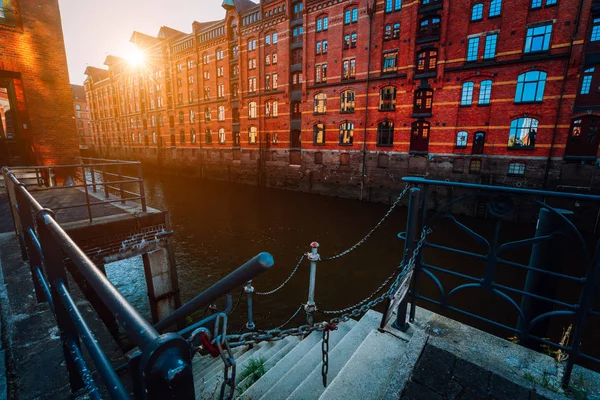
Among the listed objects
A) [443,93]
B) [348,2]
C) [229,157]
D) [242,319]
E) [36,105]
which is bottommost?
[242,319]

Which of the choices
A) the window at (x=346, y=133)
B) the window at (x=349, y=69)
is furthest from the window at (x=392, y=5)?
the window at (x=346, y=133)

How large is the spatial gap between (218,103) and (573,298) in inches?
1312

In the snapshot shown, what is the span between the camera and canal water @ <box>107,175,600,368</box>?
30.1 feet

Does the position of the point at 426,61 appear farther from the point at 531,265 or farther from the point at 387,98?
the point at 531,265

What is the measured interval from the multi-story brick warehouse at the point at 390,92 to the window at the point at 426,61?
7 cm

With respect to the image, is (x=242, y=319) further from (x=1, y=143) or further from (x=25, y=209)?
(x=1, y=143)

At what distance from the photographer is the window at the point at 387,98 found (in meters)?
20.6

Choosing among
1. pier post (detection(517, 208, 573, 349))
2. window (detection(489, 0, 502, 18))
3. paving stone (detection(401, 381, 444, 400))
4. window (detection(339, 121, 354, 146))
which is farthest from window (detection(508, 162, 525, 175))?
paving stone (detection(401, 381, 444, 400))

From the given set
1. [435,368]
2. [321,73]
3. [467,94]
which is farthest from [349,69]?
[435,368]

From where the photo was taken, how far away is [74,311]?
4.24ft

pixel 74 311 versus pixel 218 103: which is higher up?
pixel 218 103

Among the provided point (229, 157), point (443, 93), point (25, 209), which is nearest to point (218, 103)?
point (229, 157)

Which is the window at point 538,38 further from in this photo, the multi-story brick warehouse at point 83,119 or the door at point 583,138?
the multi-story brick warehouse at point 83,119

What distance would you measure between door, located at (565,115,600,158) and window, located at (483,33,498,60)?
6.18 meters
